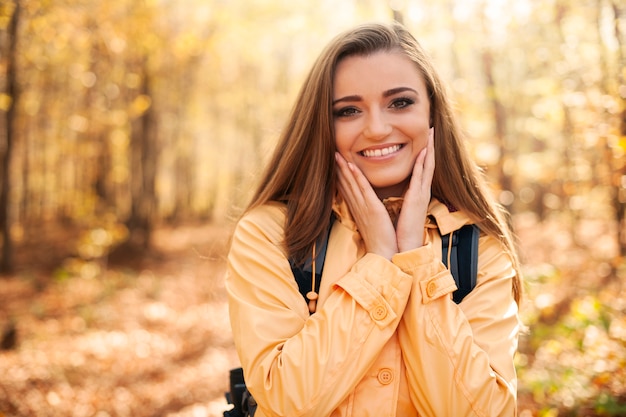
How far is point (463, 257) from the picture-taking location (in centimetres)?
243

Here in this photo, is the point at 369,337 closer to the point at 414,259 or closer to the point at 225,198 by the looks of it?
the point at 414,259

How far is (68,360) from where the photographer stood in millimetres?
7961

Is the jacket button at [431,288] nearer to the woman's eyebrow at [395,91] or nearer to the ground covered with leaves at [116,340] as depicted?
the woman's eyebrow at [395,91]

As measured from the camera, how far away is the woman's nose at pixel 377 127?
242cm

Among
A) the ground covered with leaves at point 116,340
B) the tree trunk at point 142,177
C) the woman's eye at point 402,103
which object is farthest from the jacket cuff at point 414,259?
the tree trunk at point 142,177

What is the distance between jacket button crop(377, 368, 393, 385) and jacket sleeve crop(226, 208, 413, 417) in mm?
128

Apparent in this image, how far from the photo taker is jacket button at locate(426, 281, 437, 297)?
219 centimetres

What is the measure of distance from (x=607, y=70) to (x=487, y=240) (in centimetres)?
546

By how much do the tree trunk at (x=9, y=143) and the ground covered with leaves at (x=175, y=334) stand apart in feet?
2.69

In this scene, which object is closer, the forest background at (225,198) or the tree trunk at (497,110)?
the forest background at (225,198)

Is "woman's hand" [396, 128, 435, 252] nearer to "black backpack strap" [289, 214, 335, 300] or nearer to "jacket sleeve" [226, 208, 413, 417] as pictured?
"jacket sleeve" [226, 208, 413, 417]

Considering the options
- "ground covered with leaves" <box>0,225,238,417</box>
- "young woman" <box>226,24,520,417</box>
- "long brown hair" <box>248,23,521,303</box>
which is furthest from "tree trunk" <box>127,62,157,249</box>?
"young woman" <box>226,24,520,417</box>

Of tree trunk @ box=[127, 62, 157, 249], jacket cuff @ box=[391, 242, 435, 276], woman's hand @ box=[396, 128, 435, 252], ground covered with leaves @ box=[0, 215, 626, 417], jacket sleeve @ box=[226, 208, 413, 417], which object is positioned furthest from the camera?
tree trunk @ box=[127, 62, 157, 249]

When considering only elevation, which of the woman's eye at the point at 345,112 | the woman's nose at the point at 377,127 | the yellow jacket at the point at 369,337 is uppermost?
the woman's eye at the point at 345,112
